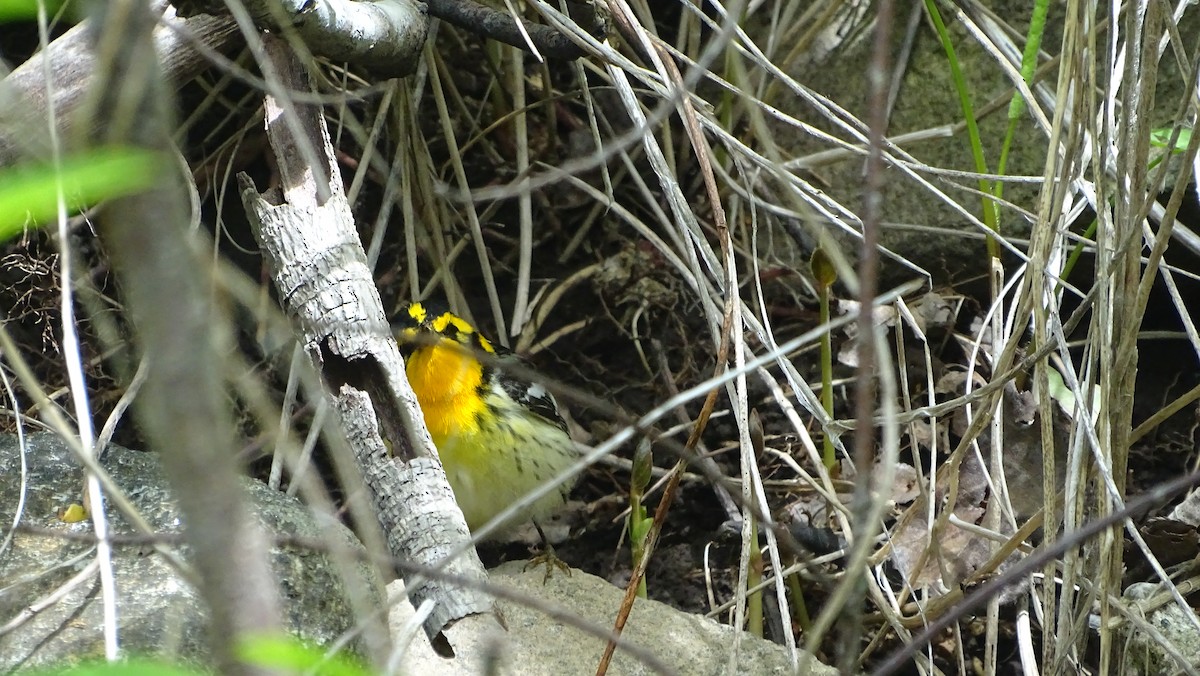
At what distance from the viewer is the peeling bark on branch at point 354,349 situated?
2475 mm

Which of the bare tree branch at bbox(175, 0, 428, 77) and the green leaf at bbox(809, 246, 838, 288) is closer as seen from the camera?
the bare tree branch at bbox(175, 0, 428, 77)

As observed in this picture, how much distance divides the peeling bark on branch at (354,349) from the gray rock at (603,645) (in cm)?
30

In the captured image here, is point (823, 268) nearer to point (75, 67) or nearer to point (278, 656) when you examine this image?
point (75, 67)

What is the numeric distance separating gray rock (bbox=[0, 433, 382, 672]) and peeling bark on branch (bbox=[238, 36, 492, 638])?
0.22 meters

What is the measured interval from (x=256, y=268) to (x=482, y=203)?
902 mm

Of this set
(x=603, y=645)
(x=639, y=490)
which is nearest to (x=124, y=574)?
(x=603, y=645)

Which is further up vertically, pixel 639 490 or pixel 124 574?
pixel 124 574

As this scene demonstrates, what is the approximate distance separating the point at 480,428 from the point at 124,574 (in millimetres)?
1728

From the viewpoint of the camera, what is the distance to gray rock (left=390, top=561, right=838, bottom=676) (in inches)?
A: 108

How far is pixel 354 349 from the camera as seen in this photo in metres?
2.59

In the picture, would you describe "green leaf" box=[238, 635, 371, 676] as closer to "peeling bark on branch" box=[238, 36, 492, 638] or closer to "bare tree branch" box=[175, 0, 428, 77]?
"peeling bark on branch" box=[238, 36, 492, 638]

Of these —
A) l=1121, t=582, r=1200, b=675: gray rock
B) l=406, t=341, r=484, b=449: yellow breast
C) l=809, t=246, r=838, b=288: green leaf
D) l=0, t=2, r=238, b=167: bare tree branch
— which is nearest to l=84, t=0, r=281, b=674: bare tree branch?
l=0, t=2, r=238, b=167: bare tree branch

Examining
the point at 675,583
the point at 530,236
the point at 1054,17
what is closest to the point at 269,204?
the point at 530,236

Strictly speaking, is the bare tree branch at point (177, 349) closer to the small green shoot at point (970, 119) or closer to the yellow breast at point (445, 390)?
the small green shoot at point (970, 119)
